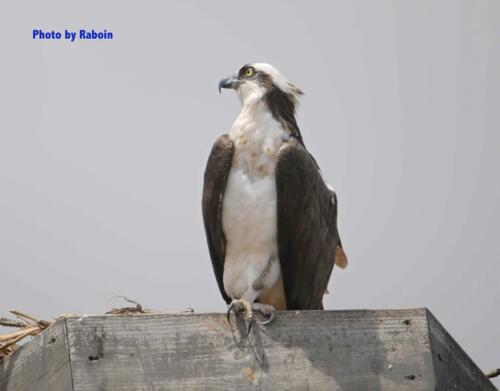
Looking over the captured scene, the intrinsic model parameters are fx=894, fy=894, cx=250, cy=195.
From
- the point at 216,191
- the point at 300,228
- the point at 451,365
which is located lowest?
the point at 451,365

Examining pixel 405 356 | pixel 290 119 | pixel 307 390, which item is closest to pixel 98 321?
pixel 307 390

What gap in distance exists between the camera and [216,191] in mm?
5371

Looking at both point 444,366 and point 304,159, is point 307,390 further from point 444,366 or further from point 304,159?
point 304,159

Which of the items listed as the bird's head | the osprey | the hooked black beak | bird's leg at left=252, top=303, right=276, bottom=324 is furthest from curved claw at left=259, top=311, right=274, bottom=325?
the hooked black beak

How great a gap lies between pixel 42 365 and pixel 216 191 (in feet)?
5.86

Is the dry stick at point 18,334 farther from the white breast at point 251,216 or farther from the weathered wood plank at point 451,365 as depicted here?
the weathered wood plank at point 451,365

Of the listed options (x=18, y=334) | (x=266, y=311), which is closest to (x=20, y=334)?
(x=18, y=334)

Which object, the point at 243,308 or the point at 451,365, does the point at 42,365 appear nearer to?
the point at 243,308

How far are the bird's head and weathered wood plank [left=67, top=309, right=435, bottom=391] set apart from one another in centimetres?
190

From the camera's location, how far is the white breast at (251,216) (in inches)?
208

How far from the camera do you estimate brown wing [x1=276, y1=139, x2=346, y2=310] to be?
5270 mm

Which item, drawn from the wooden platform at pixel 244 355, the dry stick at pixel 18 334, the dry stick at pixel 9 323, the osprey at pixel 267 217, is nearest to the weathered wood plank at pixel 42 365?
the wooden platform at pixel 244 355

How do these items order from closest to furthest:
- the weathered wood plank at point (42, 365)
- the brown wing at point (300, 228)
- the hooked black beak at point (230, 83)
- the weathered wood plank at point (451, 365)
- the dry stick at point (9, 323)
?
the weathered wood plank at point (42, 365), the weathered wood plank at point (451, 365), the dry stick at point (9, 323), the brown wing at point (300, 228), the hooked black beak at point (230, 83)

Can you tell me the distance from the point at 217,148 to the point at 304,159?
535mm
